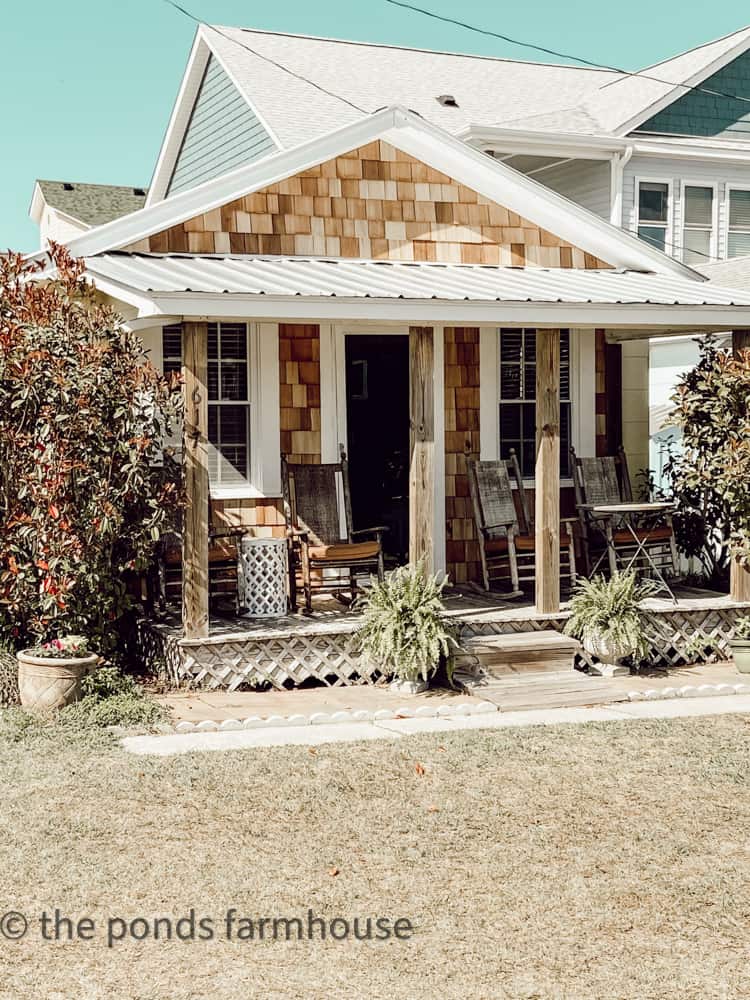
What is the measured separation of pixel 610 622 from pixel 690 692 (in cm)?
79

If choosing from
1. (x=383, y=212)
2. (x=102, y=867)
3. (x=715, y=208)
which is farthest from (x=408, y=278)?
(x=715, y=208)

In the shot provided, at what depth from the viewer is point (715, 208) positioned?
18969 millimetres

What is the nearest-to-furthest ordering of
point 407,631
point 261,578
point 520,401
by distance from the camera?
point 407,631
point 261,578
point 520,401

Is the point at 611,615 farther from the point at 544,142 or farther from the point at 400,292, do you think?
the point at 544,142

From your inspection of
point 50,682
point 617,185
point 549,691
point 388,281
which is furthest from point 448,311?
point 617,185

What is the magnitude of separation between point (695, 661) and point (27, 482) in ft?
17.9

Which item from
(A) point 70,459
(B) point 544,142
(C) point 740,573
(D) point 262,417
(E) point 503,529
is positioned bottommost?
(C) point 740,573

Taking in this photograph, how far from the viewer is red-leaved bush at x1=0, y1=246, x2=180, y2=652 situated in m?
8.40

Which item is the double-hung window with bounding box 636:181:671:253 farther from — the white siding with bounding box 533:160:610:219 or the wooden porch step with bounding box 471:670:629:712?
the wooden porch step with bounding box 471:670:629:712

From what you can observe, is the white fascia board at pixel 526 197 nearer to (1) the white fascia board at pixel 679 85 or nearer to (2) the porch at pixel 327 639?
(2) the porch at pixel 327 639

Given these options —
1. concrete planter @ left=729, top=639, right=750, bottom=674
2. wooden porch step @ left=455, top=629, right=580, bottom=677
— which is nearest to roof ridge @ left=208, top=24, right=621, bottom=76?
wooden porch step @ left=455, top=629, right=580, bottom=677

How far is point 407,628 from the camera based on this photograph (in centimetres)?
891

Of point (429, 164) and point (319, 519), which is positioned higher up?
point (429, 164)

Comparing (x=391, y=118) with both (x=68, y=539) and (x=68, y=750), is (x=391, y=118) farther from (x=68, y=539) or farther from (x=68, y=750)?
(x=68, y=750)
